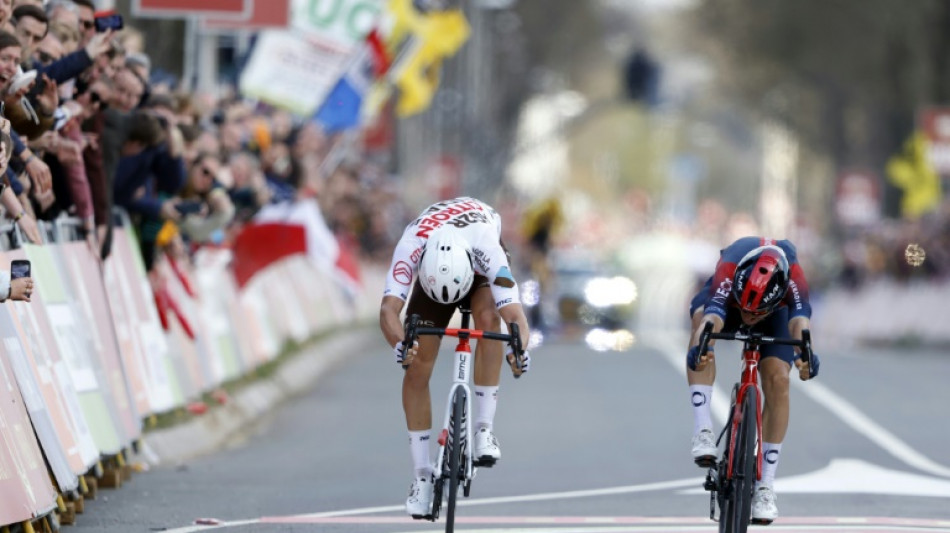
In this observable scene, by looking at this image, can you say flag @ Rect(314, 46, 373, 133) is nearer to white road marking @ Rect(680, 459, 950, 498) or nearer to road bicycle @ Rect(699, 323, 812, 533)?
white road marking @ Rect(680, 459, 950, 498)

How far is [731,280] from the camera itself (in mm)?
10695

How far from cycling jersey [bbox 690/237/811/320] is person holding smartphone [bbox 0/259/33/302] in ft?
9.85

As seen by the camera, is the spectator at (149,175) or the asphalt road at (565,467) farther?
the spectator at (149,175)

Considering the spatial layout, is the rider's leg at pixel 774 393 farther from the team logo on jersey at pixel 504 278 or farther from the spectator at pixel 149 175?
the spectator at pixel 149 175

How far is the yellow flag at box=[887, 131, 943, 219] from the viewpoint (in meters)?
54.9

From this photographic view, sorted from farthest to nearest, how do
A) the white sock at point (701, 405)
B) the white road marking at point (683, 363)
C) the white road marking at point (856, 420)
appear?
the white road marking at point (683, 363) → the white road marking at point (856, 420) → the white sock at point (701, 405)

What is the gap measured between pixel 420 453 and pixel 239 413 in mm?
7925

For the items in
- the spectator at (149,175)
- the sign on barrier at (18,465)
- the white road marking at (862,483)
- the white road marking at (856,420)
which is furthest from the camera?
the white road marking at (856,420)

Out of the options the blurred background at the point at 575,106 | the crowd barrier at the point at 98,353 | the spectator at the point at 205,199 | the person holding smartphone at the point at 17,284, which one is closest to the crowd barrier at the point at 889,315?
the blurred background at the point at 575,106

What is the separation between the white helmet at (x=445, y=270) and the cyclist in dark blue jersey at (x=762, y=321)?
3.57 feet

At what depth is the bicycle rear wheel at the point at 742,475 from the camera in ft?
33.6

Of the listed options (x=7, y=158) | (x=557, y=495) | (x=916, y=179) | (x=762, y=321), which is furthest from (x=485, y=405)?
(x=916, y=179)

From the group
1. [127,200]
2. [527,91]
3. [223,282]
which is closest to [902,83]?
[527,91]

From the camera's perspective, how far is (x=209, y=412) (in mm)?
17438
